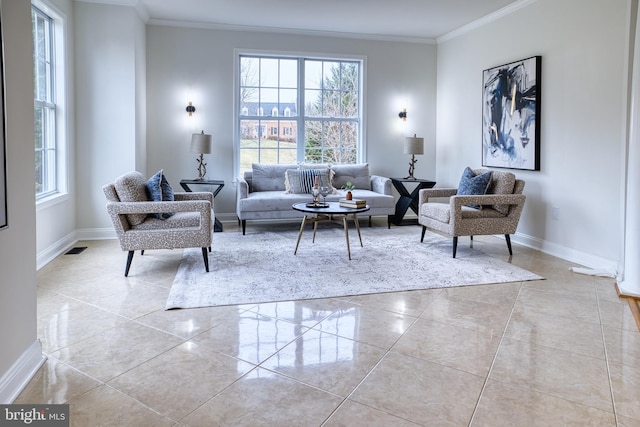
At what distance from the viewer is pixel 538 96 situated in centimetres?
471

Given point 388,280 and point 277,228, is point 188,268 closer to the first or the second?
point 388,280

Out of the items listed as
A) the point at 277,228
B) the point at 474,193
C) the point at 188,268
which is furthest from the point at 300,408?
the point at 277,228

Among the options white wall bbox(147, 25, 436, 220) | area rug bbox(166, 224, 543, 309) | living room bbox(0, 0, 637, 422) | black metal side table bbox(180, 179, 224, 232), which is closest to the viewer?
living room bbox(0, 0, 637, 422)

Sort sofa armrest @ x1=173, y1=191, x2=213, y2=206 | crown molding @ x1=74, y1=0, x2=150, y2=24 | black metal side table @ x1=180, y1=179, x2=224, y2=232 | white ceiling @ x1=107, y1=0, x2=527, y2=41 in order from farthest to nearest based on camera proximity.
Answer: black metal side table @ x1=180, y1=179, x2=224, y2=232
white ceiling @ x1=107, y1=0, x2=527, y2=41
crown molding @ x1=74, y1=0, x2=150, y2=24
sofa armrest @ x1=173, y1=191, x2=213, y2=206

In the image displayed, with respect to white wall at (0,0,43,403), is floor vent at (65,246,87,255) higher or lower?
lower

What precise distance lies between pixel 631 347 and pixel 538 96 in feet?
10.1

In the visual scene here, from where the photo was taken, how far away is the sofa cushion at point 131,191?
365 cm

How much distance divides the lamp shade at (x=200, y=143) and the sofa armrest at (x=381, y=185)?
2.28m

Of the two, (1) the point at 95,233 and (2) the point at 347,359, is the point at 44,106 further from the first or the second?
(2) the point at 347,359

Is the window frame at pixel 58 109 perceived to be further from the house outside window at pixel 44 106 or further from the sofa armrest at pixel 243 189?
the sofa armrest at pixel 243 189

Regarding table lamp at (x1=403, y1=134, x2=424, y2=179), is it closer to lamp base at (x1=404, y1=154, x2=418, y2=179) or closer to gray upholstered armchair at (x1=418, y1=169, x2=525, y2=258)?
lamp base at (x1=404, y1=154, x2=418, y2=179)

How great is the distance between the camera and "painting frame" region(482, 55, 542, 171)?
15.7 feet

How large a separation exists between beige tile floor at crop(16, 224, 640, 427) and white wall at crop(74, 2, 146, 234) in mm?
1975

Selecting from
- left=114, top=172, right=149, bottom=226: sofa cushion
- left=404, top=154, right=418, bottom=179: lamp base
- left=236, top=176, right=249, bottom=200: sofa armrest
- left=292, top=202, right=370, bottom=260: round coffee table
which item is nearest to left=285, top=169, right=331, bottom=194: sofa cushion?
left=236, top=176, right=249, bottom=200: sofa armrest
